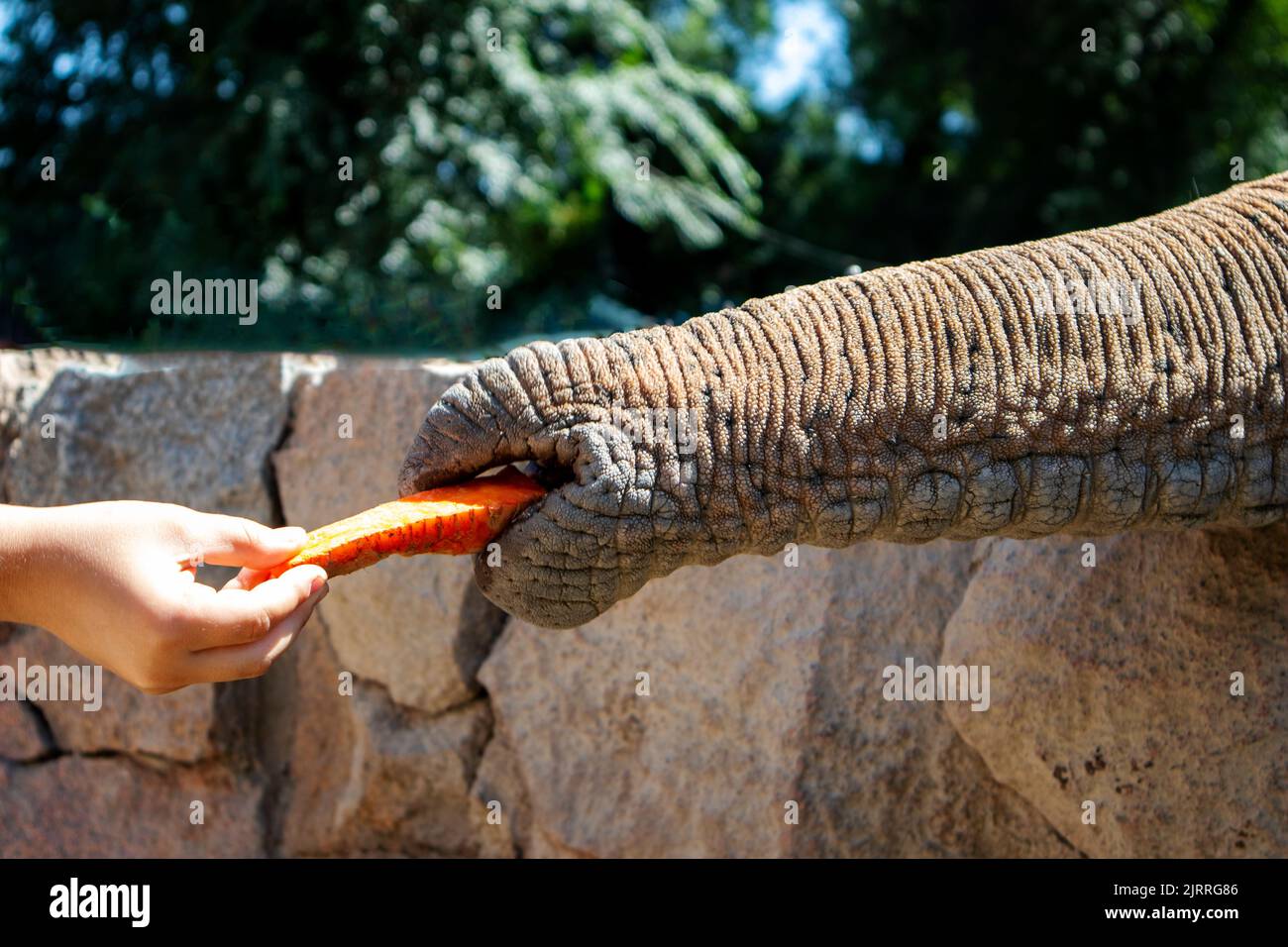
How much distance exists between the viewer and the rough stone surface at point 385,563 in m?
3.42

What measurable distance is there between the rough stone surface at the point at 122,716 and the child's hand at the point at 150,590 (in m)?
1.69

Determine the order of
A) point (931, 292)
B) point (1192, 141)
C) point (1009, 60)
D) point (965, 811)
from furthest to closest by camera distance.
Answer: point (1009, 60)
point (1192, 141)
point (965, 811)
point (931, 292)

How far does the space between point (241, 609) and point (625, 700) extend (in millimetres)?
1526

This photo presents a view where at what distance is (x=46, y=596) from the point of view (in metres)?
1.98

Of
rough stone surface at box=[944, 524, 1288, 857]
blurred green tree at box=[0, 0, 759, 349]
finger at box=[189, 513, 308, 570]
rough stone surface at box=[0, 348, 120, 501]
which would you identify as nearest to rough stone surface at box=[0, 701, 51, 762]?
rough stone surface at box=[0, 348, 120, 501]

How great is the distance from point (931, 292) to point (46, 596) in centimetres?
148

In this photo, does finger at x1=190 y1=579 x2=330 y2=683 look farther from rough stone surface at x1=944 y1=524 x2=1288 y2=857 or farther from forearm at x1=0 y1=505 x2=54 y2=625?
A: rough stone surface at x1=944 y1=524 x2=1288 y2=857

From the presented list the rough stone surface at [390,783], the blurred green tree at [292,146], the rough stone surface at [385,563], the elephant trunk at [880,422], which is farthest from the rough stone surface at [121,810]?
the blurred green tree at [292,146]

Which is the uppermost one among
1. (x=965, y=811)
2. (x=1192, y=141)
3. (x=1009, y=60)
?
(x=1009, y=60)

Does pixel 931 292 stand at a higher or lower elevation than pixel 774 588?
higher

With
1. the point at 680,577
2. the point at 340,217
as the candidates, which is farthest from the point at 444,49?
the point at 680,577

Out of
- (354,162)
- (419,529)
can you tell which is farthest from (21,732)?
(354,162)

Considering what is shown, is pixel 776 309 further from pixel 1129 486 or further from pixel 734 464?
pixel 1129 486

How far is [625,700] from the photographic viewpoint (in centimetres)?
328
